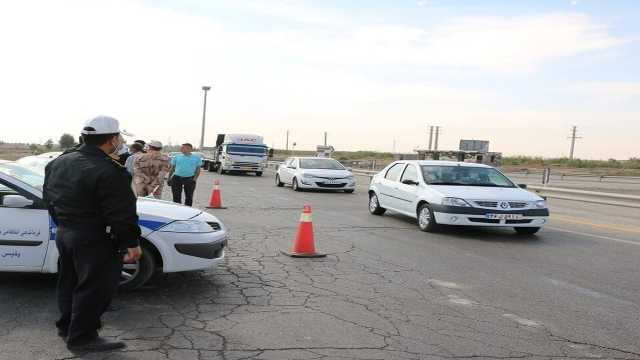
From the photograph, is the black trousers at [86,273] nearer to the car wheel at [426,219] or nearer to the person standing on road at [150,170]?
the person standing on road at [150,170]

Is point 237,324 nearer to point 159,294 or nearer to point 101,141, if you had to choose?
point 159,294

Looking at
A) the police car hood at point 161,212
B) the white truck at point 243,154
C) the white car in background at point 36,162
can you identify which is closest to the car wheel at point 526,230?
the police car hood at point 161,212

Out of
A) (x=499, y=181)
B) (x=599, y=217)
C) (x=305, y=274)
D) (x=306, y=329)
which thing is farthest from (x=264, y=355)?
(x=599, y=217)

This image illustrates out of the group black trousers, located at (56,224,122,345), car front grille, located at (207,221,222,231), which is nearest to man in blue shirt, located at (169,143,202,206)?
car front grille, located at (207,221,222,231)

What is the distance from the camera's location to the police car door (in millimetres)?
5652

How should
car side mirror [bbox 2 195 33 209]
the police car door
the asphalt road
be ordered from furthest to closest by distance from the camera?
1. the police car door
2. car side mirror [bbox 2 195 33 209]
3. the asphalt road

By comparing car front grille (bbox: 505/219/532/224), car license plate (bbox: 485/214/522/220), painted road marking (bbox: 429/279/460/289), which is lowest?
painted road marking (bbox: 429/279/460/289)

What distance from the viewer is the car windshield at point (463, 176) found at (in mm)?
11906

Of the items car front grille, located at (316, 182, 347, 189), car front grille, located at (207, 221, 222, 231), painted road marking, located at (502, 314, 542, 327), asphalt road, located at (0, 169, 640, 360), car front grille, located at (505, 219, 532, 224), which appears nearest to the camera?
asphalt road, located at (0, 169, 640, 360)

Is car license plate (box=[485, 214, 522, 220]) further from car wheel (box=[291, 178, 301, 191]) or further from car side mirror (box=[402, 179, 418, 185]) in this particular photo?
car wheel (box=[291, 178, 301, 191])

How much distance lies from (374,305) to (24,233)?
330 cm

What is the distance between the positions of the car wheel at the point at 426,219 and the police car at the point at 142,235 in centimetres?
555

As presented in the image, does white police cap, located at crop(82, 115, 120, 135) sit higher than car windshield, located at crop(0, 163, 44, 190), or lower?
higher

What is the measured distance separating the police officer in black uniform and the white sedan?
7.40m
